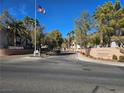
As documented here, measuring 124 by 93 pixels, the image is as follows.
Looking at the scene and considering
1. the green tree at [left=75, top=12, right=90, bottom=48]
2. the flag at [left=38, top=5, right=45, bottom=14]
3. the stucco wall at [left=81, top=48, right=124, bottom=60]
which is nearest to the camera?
the stucco wall at [left=81, top=48, right=124, bottom=60]

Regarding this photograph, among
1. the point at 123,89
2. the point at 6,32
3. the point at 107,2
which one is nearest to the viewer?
the point at 123,89

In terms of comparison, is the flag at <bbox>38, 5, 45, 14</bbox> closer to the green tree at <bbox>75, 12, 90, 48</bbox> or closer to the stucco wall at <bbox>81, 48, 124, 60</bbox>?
the stucco wall at <bbox>81, 48, 124, 60</bbox>

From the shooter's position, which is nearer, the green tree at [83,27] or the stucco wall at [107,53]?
the stucco wall at [107,53]

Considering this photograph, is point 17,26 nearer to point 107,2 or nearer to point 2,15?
point 2,15

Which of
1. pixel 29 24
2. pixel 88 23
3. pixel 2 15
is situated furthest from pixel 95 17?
pixel 29 24

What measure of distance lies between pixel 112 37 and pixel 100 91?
42491mm

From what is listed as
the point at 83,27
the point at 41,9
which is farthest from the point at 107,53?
the point at 83,27

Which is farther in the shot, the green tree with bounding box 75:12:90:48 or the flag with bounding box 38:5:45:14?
the green tree with bounding box 75:12:90:48

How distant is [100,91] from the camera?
35.3ft

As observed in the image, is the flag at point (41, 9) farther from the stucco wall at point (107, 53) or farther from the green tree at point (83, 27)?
the green tree at point (83, 27)

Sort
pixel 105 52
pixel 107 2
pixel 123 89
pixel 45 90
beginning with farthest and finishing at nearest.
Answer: pixel 107 2, pixel 105 52, pixel 123 89, pixel 45 90

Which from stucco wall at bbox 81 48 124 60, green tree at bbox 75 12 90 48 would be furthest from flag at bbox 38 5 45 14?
green tree at bbox 75 12 90 48

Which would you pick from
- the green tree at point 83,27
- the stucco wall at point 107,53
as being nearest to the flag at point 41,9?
the stucco wall at point 107,53

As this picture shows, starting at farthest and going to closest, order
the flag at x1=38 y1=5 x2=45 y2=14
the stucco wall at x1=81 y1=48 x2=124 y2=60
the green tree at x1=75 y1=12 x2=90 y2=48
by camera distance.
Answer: the green tree at x1=75 y1=12 x2=90 y2=48 < the flag at x1=38 y1=5 x2=45 y2=14 < the stucco wall at x1=81 y1=48 x2=124 y2=60
